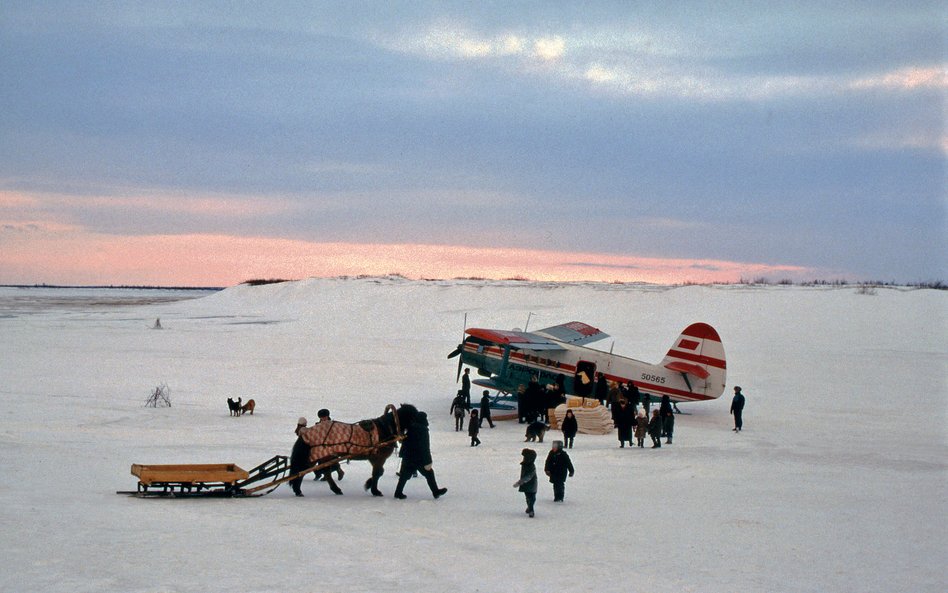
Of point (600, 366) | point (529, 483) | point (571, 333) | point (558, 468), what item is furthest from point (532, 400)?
point (529, 483)

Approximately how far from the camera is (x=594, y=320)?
55.1 meters

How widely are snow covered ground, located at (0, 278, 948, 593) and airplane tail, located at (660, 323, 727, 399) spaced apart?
31.4 inches

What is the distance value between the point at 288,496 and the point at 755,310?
1798 inches

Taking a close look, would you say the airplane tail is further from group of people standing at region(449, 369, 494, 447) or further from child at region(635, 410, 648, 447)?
child at region(635, 410, 648, 447)

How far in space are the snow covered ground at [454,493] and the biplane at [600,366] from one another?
100 centimetres

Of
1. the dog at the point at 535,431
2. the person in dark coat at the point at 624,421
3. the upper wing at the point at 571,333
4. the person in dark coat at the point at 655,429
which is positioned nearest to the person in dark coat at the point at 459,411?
the dog at the point at 535,431

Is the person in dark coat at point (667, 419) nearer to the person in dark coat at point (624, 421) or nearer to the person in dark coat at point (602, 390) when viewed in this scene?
the person in dark coat at point (624, 421)

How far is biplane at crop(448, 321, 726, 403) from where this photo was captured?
23.5 m

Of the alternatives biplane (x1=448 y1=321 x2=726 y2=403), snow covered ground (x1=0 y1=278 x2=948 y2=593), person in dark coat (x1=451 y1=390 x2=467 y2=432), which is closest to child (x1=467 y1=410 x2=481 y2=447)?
snow covered ground (x1=0 y1=278 x2=948 y2=593)

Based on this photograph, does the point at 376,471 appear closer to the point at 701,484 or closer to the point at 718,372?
the point at 701,484

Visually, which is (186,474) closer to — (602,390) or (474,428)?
(474,428)

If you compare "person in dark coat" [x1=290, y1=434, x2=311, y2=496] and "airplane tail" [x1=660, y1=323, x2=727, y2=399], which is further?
"airplane tail" [x1=660, y1=323, x2=727, y2=399]

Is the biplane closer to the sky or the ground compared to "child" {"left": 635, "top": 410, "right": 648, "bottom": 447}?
closer to the sky

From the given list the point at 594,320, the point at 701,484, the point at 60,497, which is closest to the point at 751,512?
the point at 701,484
